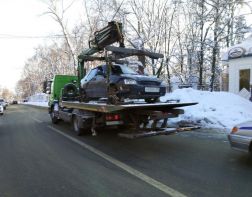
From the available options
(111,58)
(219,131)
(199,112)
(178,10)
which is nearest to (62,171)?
(111,58)

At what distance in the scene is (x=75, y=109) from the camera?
1170 cm

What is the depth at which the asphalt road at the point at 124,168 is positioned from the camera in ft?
17.8

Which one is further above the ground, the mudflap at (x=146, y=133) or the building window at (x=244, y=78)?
the building window at (x=244, y=78)

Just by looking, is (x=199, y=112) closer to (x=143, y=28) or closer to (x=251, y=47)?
(x=251, y=47)

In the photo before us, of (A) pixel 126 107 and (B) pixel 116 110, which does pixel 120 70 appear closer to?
(B) pixel 116 110

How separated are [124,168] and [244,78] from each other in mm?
17068

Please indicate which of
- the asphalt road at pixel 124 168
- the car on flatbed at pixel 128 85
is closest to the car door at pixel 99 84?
the car on flatbed at pixel 128 85

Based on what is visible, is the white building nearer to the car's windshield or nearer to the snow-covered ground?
the snow-covered ground

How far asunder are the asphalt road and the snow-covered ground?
285 centimetres

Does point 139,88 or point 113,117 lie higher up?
point 139,88

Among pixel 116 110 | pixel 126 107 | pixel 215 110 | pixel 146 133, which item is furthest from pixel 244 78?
pixel 126 107

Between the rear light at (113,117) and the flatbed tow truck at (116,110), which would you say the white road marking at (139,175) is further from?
the rear light at (113,117)

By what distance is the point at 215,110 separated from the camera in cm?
1463

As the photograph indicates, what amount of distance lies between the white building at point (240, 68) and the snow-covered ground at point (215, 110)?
5.48m
